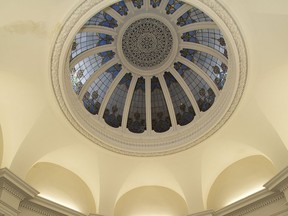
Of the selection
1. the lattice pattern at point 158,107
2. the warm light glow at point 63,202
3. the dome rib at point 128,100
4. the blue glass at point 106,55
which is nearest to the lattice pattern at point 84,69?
the blue glass at point 106,55

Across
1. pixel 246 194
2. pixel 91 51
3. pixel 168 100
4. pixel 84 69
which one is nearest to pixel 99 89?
pixel 84 69

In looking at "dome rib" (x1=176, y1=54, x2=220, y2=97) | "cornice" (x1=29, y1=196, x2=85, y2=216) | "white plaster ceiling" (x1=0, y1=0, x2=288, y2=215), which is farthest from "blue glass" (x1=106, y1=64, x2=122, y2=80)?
"cornice" (x1=29, y1=196, x2=85, y2=216)

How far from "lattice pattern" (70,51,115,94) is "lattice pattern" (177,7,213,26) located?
147 inches

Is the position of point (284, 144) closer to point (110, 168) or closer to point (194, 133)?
point (194, 133)

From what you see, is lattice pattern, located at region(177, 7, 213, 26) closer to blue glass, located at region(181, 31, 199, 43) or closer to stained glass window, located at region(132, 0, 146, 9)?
blue glass, located at region(181, 31, 199, 43)

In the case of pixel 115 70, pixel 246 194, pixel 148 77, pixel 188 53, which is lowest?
pixel 246 194

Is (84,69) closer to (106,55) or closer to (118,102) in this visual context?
(106,55)

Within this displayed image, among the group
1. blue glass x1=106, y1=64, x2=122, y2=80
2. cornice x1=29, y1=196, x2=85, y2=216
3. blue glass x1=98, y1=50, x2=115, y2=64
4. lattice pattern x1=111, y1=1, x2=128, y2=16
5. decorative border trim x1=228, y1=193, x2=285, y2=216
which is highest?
lattice pattern x1=111, y1=1, x2=128, y2=16

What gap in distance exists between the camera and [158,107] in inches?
666

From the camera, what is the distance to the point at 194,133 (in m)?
14.8

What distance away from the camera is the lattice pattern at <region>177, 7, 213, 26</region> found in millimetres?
14220

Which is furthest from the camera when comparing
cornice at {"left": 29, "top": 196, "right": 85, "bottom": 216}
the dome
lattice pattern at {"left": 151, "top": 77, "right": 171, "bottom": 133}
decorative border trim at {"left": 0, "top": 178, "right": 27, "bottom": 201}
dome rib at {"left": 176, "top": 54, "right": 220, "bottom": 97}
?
lattice pattern at {"left": 151, "top": 77, "right": 171, "bottom": 133}

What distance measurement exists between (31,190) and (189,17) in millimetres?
9796

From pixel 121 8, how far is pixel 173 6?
2.32 m
